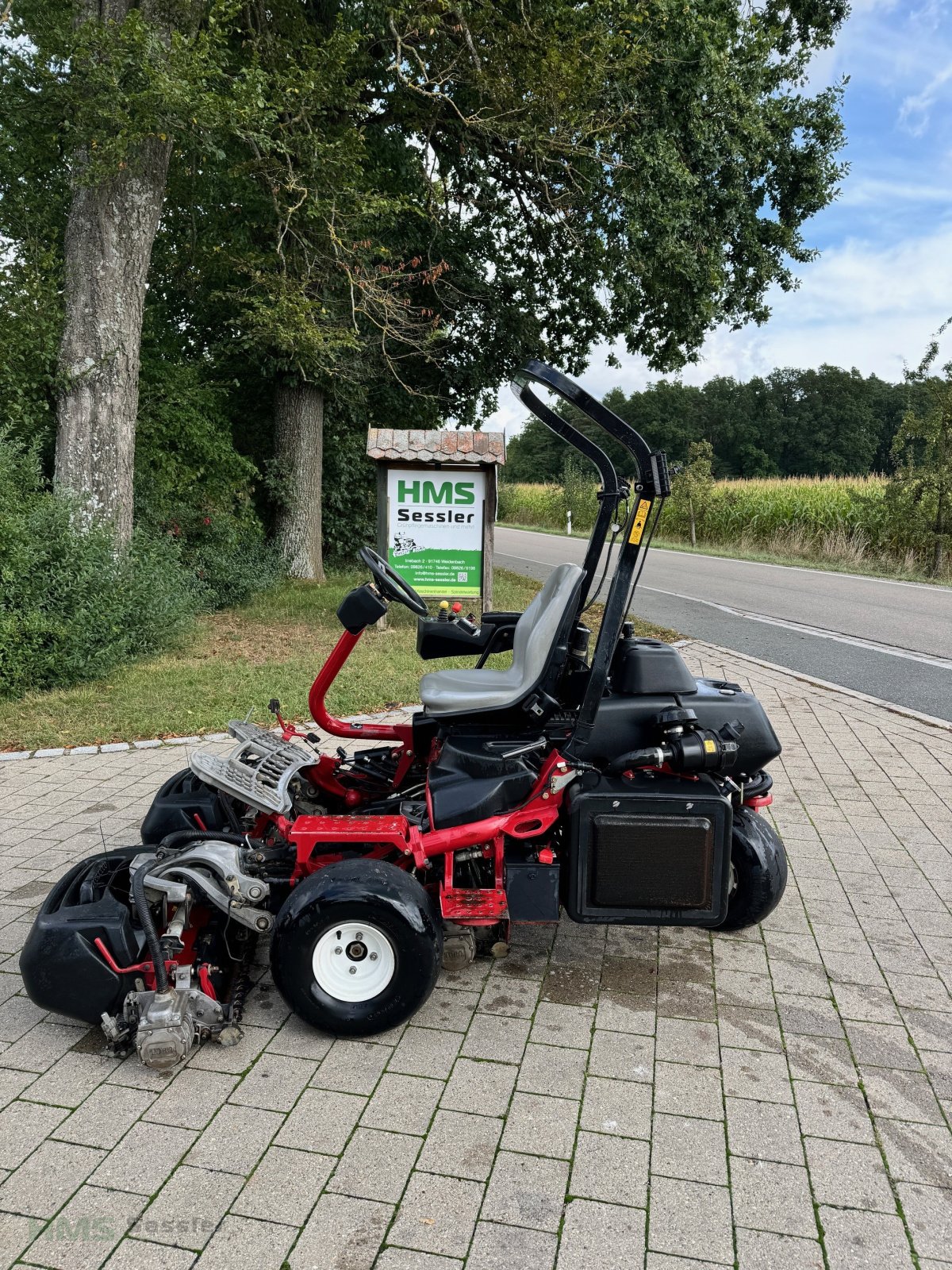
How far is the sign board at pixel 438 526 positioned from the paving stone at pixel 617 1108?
7.44 m

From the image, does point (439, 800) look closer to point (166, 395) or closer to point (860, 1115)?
point (860, 1115)

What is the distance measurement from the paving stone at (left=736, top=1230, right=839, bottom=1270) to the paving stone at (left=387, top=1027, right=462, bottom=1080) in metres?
0.95

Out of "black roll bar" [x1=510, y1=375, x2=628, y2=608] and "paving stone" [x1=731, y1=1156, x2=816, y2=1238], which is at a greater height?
"black roll bar" [x1=510, y1=375, x2=628, y2=608]

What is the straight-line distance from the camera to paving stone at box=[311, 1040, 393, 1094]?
8.59 feet

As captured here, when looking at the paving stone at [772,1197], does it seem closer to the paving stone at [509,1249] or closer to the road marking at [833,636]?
the paving stone at [509,1249]

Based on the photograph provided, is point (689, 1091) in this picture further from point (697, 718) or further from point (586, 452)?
point (586, 452)

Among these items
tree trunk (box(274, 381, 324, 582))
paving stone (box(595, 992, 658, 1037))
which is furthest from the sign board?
paving stone (box(595, 992, 658, 1037))

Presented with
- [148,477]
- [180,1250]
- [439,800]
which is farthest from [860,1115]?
[148,477]

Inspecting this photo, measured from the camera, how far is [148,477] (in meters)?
10.5

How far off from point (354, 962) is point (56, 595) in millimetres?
5575

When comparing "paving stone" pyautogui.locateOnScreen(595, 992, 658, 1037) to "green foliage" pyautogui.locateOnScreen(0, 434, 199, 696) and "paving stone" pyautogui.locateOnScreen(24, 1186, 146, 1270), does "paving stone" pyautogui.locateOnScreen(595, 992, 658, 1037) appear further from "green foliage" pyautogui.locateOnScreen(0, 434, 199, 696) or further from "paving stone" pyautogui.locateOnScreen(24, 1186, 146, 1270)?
"green foliage" pyautogui.locateOnScreen(0, 434, 199, 696)

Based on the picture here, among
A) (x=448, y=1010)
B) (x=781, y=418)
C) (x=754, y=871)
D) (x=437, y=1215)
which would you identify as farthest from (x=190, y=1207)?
(x=781, y=418)

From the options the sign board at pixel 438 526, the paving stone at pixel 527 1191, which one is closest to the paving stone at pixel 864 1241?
the paving stone at pixel 527 1191

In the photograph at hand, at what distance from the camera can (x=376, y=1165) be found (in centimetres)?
229
